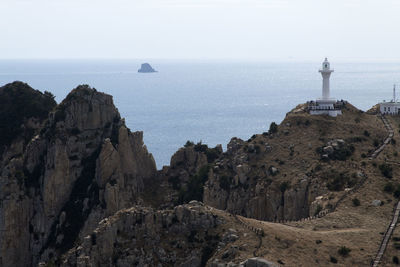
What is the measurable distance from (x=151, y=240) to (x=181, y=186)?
37912 millimetres

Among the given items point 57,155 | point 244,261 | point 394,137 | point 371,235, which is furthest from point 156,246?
point 394,137

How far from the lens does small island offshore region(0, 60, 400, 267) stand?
62.3 metres

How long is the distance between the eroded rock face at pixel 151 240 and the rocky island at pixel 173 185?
0.11m

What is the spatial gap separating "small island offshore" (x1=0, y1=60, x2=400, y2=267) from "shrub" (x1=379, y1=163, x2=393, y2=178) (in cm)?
15

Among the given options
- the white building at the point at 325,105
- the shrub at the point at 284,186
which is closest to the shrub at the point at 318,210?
the shrub at the point at 284,186

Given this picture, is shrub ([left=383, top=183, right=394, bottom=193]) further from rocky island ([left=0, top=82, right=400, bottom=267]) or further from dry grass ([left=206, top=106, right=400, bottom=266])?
dry grass ([left=206, top=106, right=400, bottom=266])

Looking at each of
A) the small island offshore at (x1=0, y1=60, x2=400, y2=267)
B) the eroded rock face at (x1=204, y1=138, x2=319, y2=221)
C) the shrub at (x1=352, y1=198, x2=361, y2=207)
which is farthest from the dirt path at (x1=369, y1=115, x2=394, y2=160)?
the shrub at (x1=352, y1=198, x2=361, y2=207)

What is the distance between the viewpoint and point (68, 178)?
3920 inches

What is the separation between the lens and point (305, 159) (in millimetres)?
89812

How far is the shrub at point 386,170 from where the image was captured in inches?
3216

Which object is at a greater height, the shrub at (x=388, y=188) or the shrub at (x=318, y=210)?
the shrub at (x=388, y=188)

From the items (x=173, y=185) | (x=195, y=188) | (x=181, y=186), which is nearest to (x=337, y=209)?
(x=195, y=188)

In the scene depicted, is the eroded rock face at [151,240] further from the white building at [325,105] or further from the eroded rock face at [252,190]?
the white building at [325,105]

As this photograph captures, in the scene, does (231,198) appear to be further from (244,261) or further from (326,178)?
(244,261)
